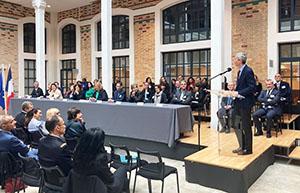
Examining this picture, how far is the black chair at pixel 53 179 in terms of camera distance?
2934mm

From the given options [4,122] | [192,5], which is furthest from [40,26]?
[4,122]

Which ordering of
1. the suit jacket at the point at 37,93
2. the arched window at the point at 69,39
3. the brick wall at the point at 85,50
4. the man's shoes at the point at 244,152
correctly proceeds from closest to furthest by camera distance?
the man's shoes at the point at 244,152 → the suit jacket at the point at 37,93 → the brick wall at the point at 85,50 → the arched window at the point at 69,39

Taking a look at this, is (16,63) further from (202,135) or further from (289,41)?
(289,41)

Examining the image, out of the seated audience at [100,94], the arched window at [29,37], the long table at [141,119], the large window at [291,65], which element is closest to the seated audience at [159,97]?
the seated audience at [100,94]

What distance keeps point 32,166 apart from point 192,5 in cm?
833

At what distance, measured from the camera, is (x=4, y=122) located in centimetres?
375

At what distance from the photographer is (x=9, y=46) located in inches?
494

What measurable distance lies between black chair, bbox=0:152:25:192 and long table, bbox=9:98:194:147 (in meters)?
2.73

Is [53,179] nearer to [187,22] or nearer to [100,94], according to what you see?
[100,94]

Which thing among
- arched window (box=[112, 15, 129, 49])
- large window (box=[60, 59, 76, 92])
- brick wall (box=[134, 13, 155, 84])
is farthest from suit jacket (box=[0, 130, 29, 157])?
large window (box=[60, 59, 76, 92])

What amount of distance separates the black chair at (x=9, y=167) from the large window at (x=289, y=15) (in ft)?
24.6

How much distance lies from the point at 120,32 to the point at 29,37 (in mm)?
4526

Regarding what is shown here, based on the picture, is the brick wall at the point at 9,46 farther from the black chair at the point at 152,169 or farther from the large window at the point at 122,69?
the black chair at the point at 152,169

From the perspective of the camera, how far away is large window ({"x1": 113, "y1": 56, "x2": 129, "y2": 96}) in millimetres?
12016
